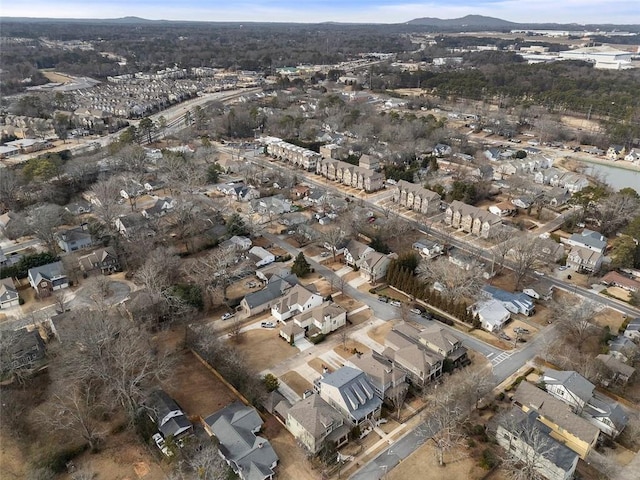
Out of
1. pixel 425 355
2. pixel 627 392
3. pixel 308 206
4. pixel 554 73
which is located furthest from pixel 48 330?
pixel 554 73

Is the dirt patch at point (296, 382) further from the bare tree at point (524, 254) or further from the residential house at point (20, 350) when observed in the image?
the bare tree at point (524, 254)

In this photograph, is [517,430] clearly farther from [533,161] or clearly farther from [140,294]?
[533,161]

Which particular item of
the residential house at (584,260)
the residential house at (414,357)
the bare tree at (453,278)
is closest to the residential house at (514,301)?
the bare tree at (453,278)

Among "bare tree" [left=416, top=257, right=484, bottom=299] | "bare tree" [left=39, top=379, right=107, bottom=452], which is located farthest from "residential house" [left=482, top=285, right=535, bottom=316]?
"bare tree" [left=39, top=379, right=107, bottom=452]

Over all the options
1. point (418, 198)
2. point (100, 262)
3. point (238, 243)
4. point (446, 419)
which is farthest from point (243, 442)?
point (418, 198)

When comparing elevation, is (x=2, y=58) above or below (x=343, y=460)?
above

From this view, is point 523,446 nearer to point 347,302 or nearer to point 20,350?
point 347,302
